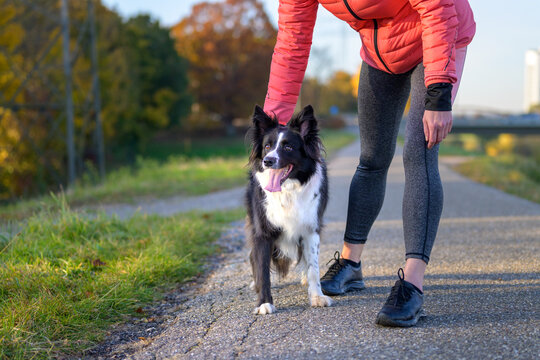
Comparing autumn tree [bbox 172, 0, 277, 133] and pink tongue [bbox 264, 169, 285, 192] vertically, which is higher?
autumn tree [bbox 172, 0, 277, 133]

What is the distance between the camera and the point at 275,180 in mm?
3104

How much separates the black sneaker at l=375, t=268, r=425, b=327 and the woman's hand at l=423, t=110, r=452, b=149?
80cm

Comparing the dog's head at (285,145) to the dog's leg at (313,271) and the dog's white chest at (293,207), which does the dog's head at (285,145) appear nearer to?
the dog's white chest at (293,207)

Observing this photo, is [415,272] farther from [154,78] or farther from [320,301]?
[154,78]

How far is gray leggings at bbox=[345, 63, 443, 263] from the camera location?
2770 millimetres

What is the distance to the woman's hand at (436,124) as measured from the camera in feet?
8.39

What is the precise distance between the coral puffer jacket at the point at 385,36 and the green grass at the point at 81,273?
5.02ft

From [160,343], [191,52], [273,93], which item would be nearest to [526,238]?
[273,93]

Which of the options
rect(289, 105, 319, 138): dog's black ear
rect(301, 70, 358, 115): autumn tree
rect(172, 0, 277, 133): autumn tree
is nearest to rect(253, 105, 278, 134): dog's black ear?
rect(289, 105, 319, 138): dog's black ear

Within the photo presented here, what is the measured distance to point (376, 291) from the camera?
325 cm

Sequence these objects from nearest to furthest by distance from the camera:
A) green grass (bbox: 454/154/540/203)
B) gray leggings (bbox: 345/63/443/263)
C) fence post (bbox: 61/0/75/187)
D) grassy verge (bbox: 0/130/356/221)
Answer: gray leggings (bbox: 345/63/443/263) → grassy verge (bbox: 0/130/356/221) → green grass (bbox: 454/154/540/203) → fence post (bbox: 61/0/75/187)

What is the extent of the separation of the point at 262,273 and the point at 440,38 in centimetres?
169

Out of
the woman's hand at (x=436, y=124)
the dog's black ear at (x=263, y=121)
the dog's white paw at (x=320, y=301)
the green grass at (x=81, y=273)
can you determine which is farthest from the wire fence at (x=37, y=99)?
the woman's hand at (x=436, y=124)

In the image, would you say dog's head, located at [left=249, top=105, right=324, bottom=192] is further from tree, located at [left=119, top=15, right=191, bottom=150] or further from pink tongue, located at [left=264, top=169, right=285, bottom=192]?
tree, located at [left=119, top=15, right=191, bottom=150]
